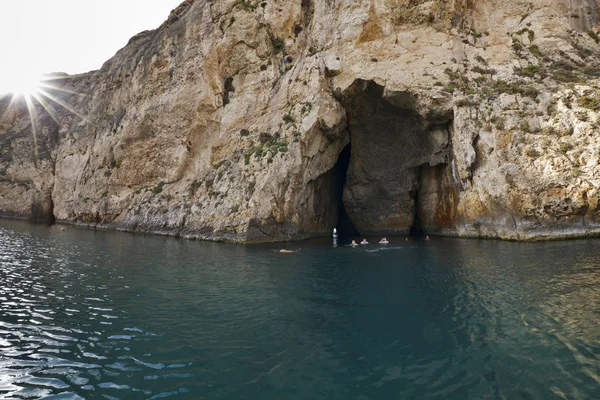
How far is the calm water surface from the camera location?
6.98 m

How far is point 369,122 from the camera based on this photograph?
37.6m

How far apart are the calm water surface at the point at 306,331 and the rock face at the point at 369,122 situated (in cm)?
1219

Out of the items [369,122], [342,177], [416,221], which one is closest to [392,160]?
[369,122]

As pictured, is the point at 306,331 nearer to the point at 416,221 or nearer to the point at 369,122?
the point at 369,122

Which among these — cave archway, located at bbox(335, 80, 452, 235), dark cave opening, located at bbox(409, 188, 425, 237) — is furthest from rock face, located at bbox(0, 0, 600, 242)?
dark cave opening, located at bbox(409, 188, 425, 237)

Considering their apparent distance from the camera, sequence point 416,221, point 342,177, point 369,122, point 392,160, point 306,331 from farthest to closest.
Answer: point 342,177 → point 416,221 → point 392,160 → point 369,122 → point 306,331

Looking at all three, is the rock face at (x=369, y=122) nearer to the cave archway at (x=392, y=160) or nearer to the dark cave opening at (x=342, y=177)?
the cave archway at (x=392, y=160)

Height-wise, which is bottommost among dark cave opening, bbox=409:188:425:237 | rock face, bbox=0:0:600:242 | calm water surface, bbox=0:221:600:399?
calm water surface, bbox=0:221:600:399

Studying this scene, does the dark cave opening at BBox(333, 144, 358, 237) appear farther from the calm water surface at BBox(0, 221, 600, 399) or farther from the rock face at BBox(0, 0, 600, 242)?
the calm water surface at BBox(0, 221, 600, 399)

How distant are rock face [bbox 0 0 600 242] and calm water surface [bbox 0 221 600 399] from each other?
40.0 feet

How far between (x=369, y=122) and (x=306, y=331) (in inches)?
1218

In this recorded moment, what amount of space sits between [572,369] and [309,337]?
596 cm

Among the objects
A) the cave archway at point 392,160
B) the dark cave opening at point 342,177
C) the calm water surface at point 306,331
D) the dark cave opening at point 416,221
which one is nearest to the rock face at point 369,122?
the cave archway at point 392,160

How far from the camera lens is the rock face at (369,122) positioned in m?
28.4
